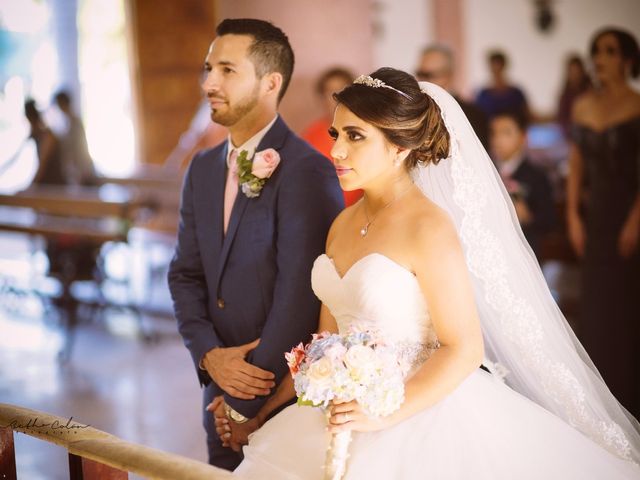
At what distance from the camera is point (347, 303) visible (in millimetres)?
2178

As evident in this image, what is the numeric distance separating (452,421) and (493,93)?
7256 millimetres

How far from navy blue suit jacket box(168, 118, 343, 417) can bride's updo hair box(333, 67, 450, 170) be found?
0.37 metres

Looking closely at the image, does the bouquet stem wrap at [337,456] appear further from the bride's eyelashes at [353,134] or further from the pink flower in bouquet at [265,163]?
the pink flower in bouquet at [265,163]

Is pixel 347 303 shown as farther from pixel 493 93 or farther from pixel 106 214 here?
pixel 493 93

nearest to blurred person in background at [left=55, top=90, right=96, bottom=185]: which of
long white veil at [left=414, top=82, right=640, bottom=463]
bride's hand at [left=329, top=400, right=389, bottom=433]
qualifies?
long white veil at [left=414, top=82, right=640, bottom=463]

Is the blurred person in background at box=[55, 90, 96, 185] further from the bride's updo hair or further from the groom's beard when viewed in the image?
the bride's updo hair

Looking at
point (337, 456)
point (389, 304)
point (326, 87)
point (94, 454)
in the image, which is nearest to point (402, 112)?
point (389, 304)

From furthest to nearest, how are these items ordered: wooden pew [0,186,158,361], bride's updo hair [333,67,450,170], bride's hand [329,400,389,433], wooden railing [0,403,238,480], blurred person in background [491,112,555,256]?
wooden pew [0,186,158,361] → blurred person in background [491,112,555,256] → bride's updo hair [333,67,450,170] → bride's hand [329,400,389,433] → wooden railing [0,403,238,480]

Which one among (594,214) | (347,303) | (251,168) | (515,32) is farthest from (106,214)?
(515,32)

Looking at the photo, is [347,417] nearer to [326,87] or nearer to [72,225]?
[326,87]

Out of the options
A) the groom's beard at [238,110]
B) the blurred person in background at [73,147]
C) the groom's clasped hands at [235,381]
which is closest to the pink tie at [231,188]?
the groom's beard at [238,110]

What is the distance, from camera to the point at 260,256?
247 centimetres

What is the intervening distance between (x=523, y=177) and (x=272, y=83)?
2423mm

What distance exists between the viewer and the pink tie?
2607 mm
